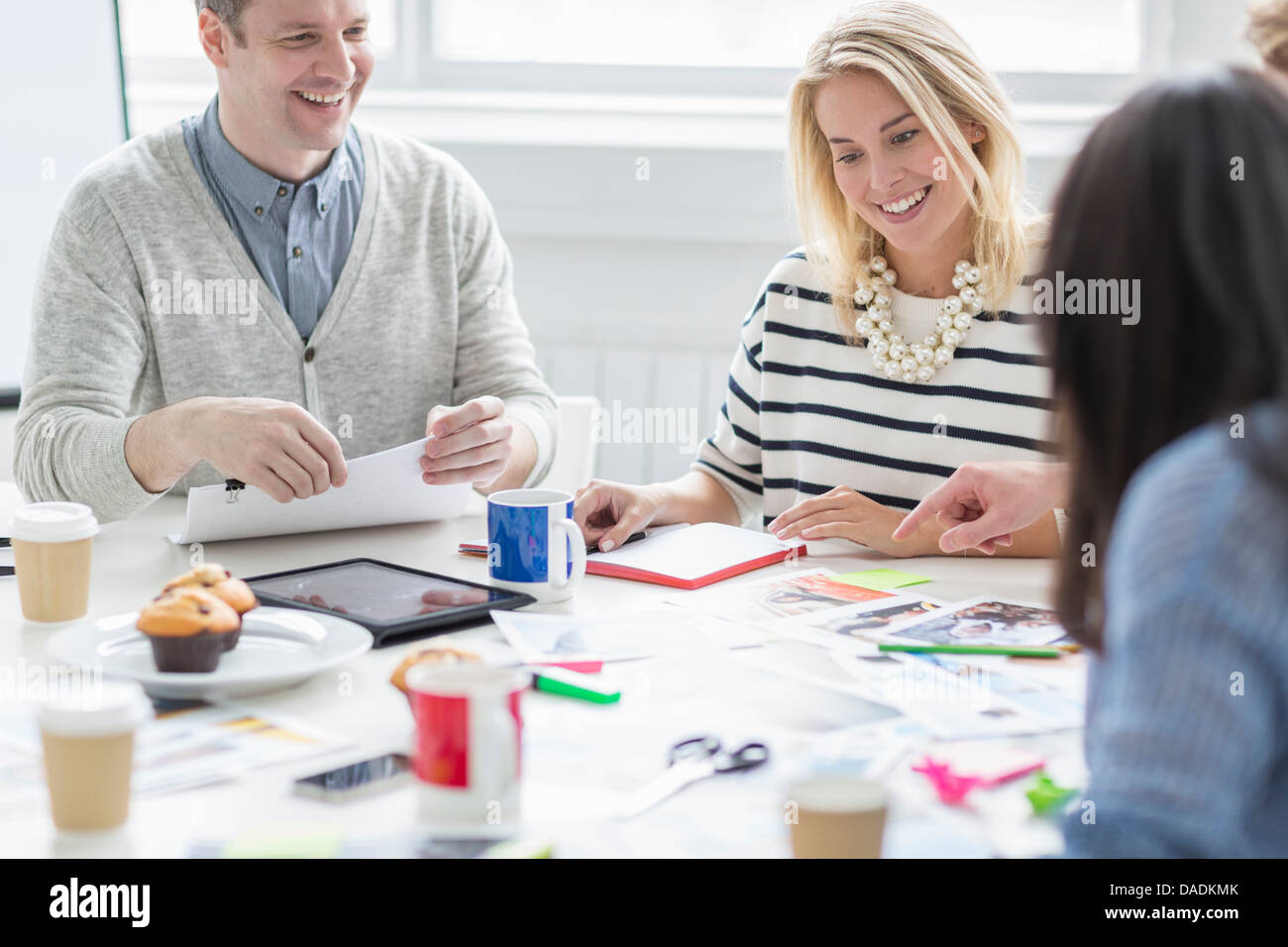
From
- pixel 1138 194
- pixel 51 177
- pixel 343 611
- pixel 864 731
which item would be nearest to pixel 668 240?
pixel 51 177

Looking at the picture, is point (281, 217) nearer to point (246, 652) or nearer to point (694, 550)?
point (694, 550)

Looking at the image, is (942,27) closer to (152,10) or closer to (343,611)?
(343,611)

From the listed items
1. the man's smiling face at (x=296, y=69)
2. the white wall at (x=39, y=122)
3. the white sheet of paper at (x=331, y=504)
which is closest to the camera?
the white sheet of paper at (x=331, y=504)

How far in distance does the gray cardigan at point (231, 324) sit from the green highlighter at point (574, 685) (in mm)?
787

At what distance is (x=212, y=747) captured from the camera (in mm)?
926

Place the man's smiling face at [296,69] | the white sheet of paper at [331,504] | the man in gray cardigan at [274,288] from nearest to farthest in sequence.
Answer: the white sheet of paper at [331,504], the man in gray cardigan at [274,288], the man's smiling face at [296,69]

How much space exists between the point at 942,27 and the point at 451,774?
1.34 meters

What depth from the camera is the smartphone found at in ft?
2.78

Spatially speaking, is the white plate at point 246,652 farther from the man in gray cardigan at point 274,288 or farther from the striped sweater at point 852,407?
the striped sweater at point 852,407

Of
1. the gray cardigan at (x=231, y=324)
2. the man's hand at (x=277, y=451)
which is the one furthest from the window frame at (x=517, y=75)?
the man's hand at (x=277, y=451)

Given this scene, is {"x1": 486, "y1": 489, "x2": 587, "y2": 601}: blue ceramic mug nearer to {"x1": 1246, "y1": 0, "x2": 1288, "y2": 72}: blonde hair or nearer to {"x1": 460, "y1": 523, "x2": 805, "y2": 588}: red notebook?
{"x1": 460, "y1": 523, "x2": 805, "y2": 588}: red notebook

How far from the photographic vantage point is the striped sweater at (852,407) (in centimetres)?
177

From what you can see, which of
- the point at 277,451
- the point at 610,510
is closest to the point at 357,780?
the point at 277,451

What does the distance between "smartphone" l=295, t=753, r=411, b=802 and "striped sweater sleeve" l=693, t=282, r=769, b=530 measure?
1.09 meters
